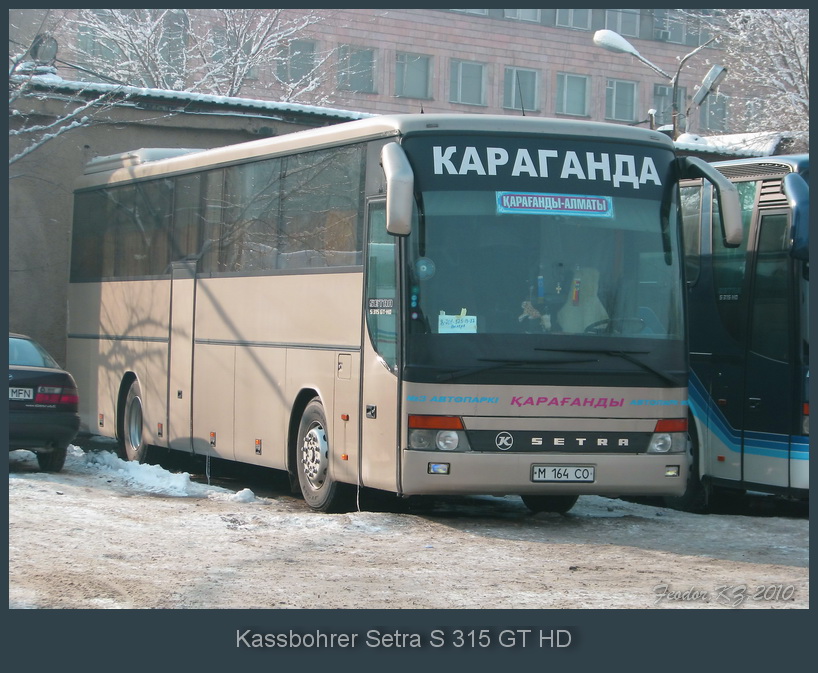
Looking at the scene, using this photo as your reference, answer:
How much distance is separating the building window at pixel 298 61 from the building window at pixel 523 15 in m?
10.2

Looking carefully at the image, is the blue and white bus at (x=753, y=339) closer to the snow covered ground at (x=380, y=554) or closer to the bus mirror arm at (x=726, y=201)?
the snow covered ground at (x=380, y=554)

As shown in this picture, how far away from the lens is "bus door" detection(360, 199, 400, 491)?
10922mm

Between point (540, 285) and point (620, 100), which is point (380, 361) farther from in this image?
point (620, 100)

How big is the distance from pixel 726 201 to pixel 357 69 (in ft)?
140

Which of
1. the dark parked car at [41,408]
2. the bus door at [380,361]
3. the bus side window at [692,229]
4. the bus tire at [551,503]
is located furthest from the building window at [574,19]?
the bus door at [380,361]

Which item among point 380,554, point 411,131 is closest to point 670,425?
point 380,554

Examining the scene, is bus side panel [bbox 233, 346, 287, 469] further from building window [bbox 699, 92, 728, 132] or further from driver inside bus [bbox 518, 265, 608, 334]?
building window [bbox 699, 92, 728, 132]

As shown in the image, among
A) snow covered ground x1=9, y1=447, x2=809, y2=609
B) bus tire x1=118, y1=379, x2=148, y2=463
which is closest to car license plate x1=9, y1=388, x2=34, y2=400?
snow covered ground x1=9, y1=447, x2=809, y2=609

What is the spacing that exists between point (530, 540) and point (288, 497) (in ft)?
Result: 13.0

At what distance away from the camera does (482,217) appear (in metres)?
10.9

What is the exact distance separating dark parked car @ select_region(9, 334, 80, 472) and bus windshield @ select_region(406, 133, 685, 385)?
16.2ft

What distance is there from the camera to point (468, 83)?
55469mm

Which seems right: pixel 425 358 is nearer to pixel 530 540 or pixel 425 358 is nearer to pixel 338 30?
pixel 530 540
